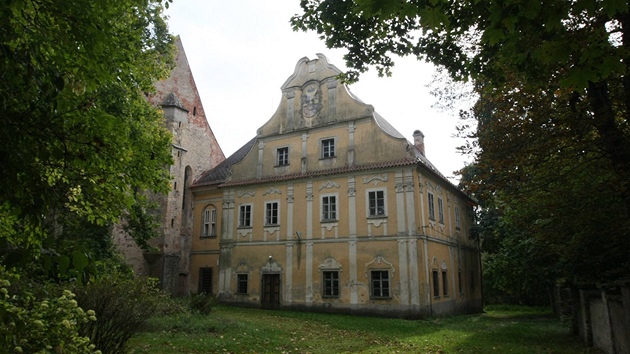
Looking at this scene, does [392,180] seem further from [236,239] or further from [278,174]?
[236,239]

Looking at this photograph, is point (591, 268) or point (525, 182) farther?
point (591, 268)

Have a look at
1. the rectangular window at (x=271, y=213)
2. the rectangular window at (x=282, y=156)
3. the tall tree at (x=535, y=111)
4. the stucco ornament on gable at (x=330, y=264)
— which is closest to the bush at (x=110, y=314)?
the tall tree at (x=535, y=111)

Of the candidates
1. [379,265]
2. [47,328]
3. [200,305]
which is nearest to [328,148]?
[379,265]

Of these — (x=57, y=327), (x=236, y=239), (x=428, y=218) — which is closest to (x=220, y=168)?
(x=236, y=239)

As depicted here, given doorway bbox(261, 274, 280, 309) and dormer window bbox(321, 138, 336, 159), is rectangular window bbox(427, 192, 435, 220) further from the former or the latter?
doorway bbox(261, 274, 280, 309)

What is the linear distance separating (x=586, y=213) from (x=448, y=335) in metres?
7.71

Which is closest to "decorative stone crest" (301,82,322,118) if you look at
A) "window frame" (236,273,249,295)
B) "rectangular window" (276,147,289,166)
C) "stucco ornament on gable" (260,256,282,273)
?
"rectangular window" (276,147,289,166)

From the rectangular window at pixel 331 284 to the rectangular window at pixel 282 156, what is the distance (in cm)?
651

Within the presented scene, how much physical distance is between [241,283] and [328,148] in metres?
8.77

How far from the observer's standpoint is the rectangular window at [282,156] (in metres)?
23.9

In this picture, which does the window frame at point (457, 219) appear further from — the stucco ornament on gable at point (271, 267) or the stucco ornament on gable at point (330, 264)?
the stucco ornament on gable at point (271, 267)

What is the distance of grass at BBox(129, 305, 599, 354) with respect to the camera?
34.4 feet

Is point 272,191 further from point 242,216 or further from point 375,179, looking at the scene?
point 375,179

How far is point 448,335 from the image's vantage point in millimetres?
14211
